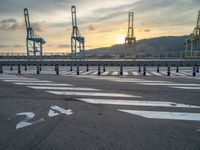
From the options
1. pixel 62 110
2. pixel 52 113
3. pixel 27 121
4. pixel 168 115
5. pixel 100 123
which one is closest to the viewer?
pixel 100 123

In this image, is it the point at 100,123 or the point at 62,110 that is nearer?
the point at 100,123

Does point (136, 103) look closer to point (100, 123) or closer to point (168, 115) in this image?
point (168, 115)

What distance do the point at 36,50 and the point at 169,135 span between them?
58488mm

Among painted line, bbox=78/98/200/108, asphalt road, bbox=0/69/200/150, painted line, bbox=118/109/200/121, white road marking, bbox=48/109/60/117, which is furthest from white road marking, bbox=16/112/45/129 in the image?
painted line, bbox=118/109/200/121

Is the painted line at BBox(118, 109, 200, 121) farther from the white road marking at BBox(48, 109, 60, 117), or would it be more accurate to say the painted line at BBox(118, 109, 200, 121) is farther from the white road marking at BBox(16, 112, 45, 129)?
the white road marking at BBox(16, 112, 45, 129)

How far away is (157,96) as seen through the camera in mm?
7668

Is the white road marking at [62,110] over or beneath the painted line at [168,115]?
over

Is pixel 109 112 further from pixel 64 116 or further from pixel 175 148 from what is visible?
pixel 175 148

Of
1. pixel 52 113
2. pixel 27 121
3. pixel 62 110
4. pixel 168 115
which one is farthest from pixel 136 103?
pixel 27 121

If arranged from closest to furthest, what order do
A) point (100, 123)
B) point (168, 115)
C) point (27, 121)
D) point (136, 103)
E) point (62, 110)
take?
point (100, 123)
point (27, 121)
point (168, 115)
point (62, 110)
point (136, 103)

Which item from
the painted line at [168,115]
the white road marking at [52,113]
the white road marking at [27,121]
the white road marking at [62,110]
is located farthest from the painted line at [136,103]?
the white road marking at [27,121]

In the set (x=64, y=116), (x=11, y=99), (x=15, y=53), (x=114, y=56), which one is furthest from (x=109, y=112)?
(x=15, y=53)

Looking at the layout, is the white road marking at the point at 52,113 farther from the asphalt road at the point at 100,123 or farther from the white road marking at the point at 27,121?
the white road marking at the point at 27,121

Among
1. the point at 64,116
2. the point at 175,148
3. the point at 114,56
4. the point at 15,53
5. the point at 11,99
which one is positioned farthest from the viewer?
the point at 15,53
